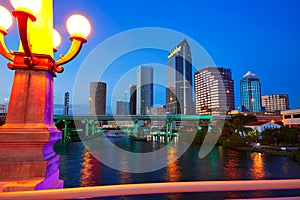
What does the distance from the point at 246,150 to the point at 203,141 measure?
48.4ft

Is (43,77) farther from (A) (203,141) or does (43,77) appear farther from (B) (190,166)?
(A) (203,141)

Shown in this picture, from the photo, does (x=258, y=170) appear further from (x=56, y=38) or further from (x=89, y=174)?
(x=56, y=38)

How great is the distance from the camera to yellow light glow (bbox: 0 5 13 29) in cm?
281

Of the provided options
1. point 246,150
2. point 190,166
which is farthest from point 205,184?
point 246,150

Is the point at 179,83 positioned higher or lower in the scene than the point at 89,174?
higher

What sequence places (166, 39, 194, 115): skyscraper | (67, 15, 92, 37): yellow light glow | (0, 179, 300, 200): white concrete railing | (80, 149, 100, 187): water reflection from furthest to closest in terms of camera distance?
(166, 39, 194, 115): skyscraper
(80, 149, 100, 187): water reflection
(67, 15, 92, 37): yellow light glow
(0, 179, 300, 200): white concrete railing

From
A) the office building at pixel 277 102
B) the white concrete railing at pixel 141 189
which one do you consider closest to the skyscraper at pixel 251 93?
the office building at pixel 277 102

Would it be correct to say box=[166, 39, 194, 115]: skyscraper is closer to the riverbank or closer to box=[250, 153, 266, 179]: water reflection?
the riverbank

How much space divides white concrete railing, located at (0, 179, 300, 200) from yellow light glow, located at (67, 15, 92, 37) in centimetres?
226

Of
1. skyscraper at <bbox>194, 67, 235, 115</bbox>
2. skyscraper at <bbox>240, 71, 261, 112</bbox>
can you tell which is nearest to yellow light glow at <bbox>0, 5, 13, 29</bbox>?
skyscraper at <bbox>194, 67, 235, 115</bbox>

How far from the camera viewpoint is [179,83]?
122 m

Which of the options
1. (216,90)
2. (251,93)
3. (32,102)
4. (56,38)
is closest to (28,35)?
(32,102)

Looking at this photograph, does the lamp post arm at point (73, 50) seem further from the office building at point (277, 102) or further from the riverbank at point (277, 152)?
the office building at point (277, 102)

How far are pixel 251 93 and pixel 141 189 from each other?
621ft
